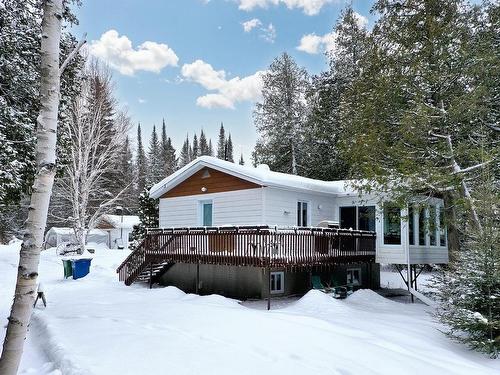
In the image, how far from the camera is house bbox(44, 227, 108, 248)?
1409 inches

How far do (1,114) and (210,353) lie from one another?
595cm

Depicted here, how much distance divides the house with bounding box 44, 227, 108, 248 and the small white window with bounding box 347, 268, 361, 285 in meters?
25.8

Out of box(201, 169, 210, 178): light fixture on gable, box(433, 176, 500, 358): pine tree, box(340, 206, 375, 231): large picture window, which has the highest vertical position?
box(201, 169, 210, 178): light fixture on gable

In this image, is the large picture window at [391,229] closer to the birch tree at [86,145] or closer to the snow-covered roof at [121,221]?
the birch tree at [86,145]

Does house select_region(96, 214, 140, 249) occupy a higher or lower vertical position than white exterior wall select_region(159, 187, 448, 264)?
lower

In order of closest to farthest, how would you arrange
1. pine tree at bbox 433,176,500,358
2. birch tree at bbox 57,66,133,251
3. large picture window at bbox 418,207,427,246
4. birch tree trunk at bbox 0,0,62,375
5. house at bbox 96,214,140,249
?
birch tree trunk at bbox 0,0,62,375 < pine tree at bbox 433,176,500,358 < large picture window at bbox 418,207,427,246 < birch tree at bbox 57,66,133,251 < house at bbox 96,214,140,249

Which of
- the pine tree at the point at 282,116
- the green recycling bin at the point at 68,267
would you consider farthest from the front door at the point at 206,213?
the pine tree at the point at 282,116

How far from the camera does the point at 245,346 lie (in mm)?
6484

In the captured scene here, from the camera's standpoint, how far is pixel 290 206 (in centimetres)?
1465

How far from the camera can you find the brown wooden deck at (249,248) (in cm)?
1083

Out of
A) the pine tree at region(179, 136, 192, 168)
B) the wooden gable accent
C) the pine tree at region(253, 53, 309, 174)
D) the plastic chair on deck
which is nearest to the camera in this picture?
the plastic chair on deck

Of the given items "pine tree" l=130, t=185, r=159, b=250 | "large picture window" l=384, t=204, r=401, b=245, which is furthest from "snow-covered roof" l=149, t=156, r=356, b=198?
"pine tree" l=130, t=185, r=159, b=250

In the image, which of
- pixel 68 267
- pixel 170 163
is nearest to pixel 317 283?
pixel 68 267

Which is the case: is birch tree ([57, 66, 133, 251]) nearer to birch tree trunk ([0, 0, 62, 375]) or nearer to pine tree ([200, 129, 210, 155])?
birch tree trunk ([0, 0, 62, 375])
